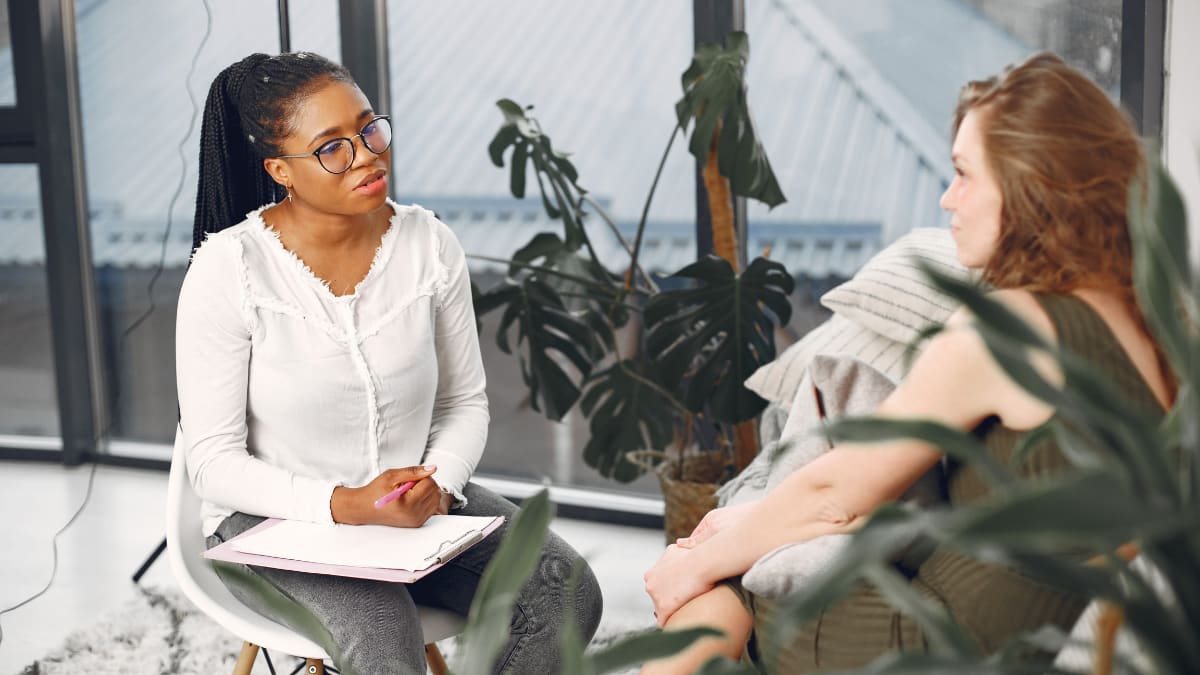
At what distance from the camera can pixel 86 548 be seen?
3129 millimetres

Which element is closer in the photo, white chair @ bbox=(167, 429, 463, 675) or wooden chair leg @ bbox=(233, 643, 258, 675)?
white chair @ bbox=(167, 429, 463, 675)

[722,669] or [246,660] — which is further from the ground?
[722,669]

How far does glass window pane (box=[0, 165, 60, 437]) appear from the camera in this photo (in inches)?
151

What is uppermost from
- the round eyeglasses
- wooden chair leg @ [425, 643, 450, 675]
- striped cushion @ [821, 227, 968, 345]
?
the round eyeglasses

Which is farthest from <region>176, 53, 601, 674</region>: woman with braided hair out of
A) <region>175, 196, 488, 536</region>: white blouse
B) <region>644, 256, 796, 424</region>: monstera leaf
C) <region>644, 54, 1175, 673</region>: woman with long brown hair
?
<region>644, 256, 796, 424</region>: monstera leaf

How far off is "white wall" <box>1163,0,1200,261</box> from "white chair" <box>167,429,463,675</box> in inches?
60.4

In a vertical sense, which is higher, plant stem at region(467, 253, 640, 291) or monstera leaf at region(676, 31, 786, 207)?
monstera leaf at region(676, 31, 786, 207)

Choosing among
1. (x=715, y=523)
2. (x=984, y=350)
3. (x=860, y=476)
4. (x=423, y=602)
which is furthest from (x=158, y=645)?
(x=984, y=350)

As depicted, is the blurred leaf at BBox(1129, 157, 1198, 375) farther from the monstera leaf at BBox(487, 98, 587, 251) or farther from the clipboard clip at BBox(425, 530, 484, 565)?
the monstera leaf at BBox(487, 98, 587, 251)

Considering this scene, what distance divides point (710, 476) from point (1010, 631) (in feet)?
4.89

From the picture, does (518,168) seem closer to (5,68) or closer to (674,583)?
(674,583)

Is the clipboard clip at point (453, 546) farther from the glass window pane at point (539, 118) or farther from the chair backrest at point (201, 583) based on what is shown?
the glass window pane at point (539, 118)

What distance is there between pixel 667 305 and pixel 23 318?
101 inches

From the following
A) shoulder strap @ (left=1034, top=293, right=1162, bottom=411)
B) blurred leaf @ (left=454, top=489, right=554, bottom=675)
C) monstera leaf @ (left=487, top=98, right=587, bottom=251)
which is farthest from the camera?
monstera leaf @ (left=487, top=98, right=587, bottom=251)
